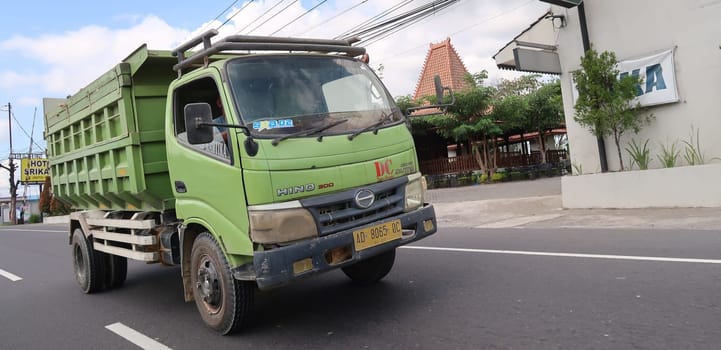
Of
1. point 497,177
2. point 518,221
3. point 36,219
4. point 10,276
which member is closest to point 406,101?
point 497,177

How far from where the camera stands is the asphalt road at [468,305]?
3.47 m

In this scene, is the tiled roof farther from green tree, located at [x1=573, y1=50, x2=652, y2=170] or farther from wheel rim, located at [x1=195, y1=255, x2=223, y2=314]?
wheel rim, located at [x1=195, y1=255, x2=223, y2=314]

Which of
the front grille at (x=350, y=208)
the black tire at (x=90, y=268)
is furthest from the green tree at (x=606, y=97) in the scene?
the black tire at (x=90, y=268)

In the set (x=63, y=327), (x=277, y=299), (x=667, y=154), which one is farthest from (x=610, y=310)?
(x=667, y=154)

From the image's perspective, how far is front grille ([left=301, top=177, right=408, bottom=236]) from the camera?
3717mm

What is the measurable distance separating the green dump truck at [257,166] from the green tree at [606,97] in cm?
616

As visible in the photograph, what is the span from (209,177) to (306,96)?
1.03 m

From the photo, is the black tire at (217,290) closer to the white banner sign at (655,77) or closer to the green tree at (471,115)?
the white banner sign at (655,77)

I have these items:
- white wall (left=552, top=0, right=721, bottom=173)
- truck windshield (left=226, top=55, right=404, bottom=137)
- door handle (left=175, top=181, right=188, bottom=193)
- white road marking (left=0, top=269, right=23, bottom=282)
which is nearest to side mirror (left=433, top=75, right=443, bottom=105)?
truck windshield (left=226, top=55, right=404, bottom=137)

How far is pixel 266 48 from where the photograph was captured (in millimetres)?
4223

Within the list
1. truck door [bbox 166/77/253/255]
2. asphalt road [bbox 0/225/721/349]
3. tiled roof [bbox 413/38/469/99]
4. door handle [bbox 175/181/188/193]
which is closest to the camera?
asphalt road [bbox 0/225/721/349]

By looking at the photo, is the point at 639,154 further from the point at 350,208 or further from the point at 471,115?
the point at 471,115

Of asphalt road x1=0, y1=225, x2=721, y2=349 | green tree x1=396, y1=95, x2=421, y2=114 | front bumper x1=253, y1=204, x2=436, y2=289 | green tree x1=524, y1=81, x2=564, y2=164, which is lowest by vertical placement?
asphalt road x1=0, y1=225, x2=721, y2=349

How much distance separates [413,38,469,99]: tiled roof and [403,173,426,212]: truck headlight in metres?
18.3
